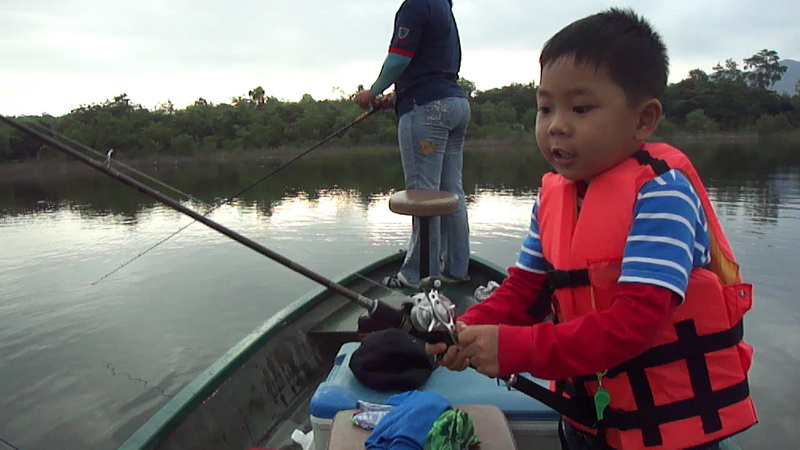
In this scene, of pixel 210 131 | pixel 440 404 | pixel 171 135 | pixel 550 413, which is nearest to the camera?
pixel 440 404

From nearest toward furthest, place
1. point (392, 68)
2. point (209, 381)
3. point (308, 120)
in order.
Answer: point (209, 381) → point (392, 68) → point (308, 120)

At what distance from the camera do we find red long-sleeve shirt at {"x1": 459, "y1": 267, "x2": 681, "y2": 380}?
3.69 feet

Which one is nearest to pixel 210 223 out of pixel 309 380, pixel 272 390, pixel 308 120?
pixel 272 390

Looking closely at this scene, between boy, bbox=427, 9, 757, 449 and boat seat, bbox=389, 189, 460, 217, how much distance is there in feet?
5.79

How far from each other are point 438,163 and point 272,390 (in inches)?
71.7

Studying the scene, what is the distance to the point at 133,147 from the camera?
44.1 metres

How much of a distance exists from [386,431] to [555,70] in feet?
3.67

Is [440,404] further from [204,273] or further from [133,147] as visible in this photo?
[133,147]

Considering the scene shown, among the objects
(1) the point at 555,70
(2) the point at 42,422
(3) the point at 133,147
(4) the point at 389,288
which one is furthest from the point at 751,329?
(3) the point at 133,147

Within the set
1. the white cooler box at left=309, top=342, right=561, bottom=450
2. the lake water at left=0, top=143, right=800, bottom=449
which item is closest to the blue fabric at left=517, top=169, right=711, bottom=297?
the white cooler box at left=309, top=342, right=561, bottom=450

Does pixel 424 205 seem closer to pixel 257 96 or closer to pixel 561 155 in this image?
pixel 561 155

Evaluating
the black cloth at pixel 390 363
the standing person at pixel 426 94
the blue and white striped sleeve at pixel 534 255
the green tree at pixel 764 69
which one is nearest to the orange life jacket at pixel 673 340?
the blue and white striped sleeve at pixel 534 255

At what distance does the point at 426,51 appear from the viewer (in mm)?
3609

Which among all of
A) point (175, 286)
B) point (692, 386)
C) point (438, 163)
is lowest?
point (175, 286)
